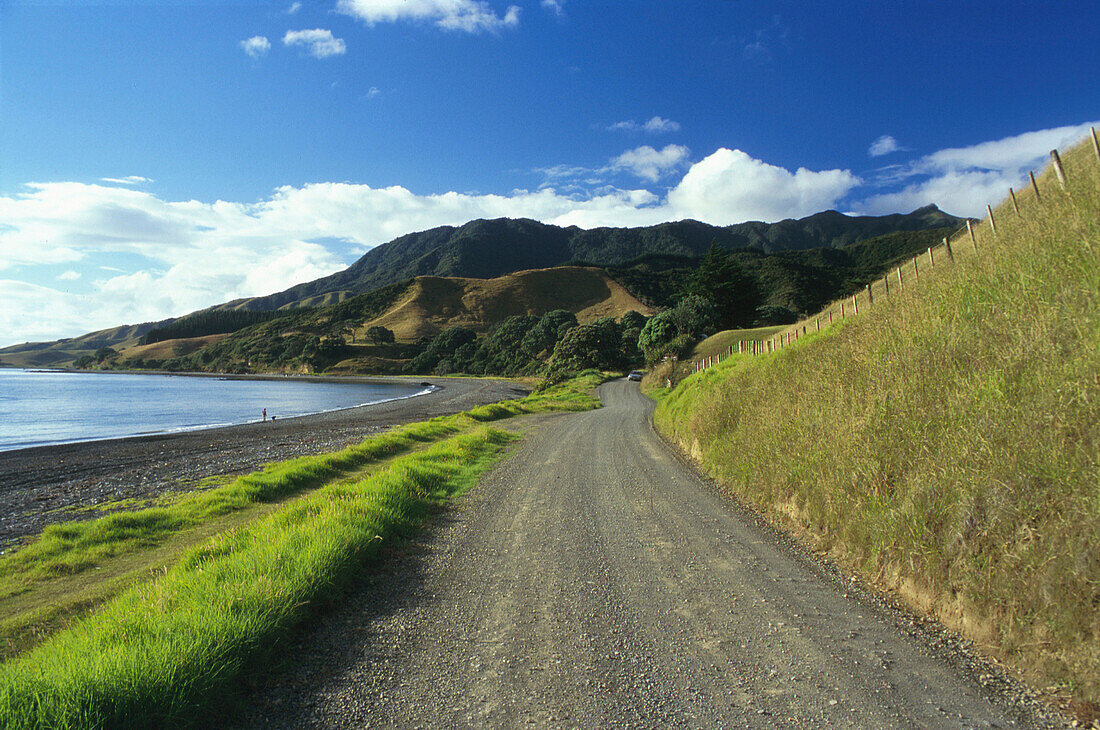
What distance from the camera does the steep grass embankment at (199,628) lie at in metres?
3.30

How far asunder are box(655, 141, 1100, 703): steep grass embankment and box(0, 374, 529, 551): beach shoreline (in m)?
15.3

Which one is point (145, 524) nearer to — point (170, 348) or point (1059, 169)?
point (1059, 169)

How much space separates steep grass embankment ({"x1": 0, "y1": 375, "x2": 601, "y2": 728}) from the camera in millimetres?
3303

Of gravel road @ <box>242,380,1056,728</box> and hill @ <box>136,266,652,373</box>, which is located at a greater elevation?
hill @ <box>136,266,652,373</box>

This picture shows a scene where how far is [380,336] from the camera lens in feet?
476

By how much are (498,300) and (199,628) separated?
168 metres

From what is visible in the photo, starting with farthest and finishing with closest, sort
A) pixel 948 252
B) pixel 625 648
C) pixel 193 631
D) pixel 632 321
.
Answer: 1. pixel 632 321
2. pixel 948 252
3. pixel 625 648
4. pixel 193 631

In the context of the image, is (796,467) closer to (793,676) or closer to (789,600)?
(789,600)

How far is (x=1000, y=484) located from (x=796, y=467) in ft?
11.7

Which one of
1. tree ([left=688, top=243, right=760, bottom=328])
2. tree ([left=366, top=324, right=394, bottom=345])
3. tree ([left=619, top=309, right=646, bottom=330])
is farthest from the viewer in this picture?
tree ([left=366, top=324, right=394, bottom=345])

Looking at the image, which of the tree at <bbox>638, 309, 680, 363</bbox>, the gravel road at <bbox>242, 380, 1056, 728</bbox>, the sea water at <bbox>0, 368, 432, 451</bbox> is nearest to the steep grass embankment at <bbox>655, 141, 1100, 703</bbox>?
the gravel road at <bbox>242, 380, 1056, 728</bbox>

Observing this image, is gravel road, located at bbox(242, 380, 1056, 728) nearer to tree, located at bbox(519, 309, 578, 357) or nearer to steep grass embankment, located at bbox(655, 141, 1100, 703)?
steep grass embankment, located at bbox(655, 141, 1100, 703)

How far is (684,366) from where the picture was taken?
50.6 m

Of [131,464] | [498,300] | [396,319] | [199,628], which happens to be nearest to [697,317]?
[131,464]
